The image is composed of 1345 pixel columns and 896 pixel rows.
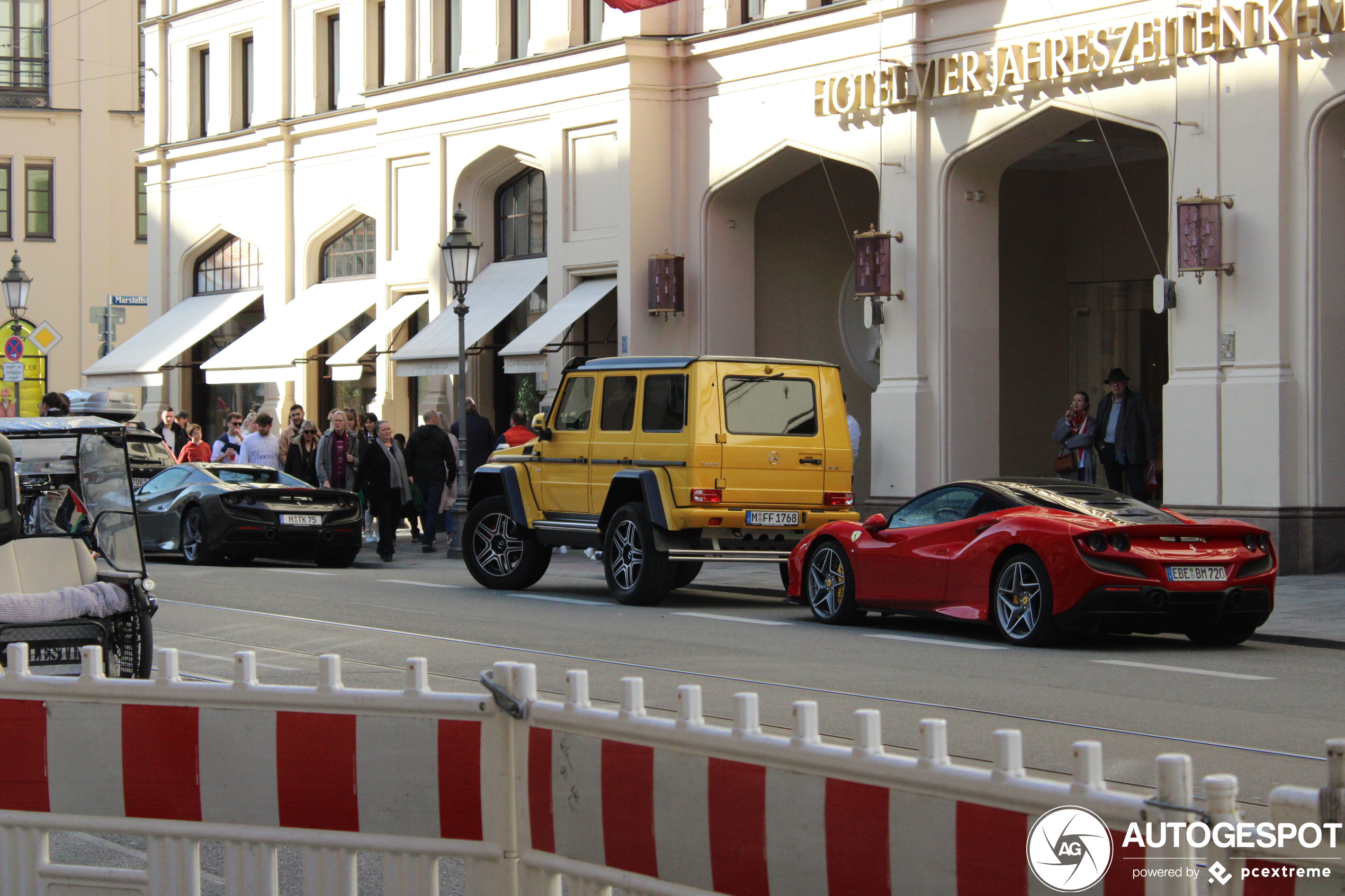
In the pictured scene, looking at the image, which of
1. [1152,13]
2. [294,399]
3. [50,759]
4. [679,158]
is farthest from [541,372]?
[50,759]

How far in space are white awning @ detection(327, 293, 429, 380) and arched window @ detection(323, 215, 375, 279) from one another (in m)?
2.23

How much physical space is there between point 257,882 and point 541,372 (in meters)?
22.8

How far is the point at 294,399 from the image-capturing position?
33.3 m

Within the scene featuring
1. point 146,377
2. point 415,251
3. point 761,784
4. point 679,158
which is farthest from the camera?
point 146,377

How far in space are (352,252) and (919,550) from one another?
70.9ft

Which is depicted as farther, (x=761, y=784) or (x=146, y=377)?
(x=146, y=377)

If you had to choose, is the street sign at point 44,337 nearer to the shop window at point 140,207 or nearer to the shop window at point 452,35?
the shop window at point 452,35

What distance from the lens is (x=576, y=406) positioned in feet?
55.1

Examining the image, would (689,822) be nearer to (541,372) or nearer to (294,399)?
(541,372)

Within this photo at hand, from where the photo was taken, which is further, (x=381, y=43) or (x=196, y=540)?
(x=381, y=43)

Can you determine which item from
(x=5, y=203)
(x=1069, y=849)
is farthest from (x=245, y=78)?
(x=1069, y=849)

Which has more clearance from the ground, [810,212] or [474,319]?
[810,212]

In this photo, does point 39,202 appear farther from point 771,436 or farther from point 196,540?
point 771,436

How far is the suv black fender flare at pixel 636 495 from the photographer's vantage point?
1566 centimetres
